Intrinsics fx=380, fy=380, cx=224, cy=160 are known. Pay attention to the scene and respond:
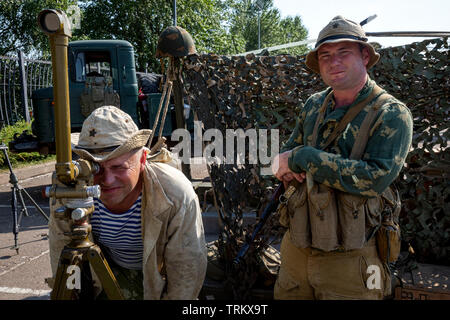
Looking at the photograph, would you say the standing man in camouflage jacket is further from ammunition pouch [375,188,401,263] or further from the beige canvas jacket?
the beige canvas jacket

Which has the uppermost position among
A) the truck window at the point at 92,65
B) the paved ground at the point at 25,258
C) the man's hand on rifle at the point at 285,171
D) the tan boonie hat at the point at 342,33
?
the truck window at the point at 92,65

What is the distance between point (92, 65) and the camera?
7.75 metres

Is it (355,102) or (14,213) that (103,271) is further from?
(14,213)

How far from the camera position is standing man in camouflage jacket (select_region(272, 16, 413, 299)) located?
5.71 feet

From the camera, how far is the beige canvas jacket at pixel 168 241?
202 centimetres

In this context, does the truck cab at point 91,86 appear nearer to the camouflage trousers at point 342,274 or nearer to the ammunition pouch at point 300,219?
the ammunition pouch at point 300,219

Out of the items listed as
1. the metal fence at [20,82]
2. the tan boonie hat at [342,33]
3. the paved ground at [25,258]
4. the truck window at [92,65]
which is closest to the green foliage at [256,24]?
the metal fence at [20,82]

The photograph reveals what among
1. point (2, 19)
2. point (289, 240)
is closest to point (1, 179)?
point (289, 240)

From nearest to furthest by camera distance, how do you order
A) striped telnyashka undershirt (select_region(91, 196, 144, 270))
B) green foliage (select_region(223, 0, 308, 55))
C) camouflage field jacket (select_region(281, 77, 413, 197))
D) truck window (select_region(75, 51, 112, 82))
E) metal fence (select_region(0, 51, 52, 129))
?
camouflage field jacket (select_region(281, 77, 413, 197))
striped telnyashka undershirt (select_region(91, 196, 144, 270))
truck window (select_region(75, 51, 112, 82))
metal fence (select_region(0, 51, 52, 129))
green foliage (select_region(223, 0, 308, 55))

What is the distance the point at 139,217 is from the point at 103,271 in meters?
0.61

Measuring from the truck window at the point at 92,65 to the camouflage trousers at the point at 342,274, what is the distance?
6.58m

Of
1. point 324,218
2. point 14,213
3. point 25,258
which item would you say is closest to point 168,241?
point 324,218

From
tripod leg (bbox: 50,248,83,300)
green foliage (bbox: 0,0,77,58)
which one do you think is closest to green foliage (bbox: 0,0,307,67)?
green foliage (bbox: 0,0,77,58)
